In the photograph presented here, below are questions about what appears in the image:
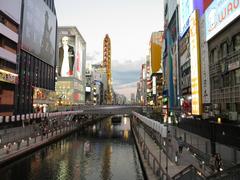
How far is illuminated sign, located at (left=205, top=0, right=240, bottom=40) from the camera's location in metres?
42.4

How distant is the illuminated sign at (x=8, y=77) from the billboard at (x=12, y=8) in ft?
46.2

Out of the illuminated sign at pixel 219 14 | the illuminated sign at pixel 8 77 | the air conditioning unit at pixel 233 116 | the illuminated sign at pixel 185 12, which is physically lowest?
the air conditioning unit at pixel 233 116

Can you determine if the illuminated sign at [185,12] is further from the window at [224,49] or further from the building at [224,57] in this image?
the window at [224,49]

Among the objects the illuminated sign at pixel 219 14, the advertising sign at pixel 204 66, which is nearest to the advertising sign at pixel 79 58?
the advertising sign at pixel 204 66

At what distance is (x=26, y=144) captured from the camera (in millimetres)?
40875

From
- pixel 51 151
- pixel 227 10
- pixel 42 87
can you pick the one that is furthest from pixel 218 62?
pixel 42 87

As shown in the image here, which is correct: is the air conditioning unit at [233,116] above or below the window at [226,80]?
below

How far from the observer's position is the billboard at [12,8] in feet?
193

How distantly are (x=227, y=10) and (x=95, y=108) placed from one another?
56.5 m

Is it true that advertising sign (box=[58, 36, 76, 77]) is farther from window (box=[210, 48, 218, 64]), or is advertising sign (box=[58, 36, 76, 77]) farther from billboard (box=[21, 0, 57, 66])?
window (box=[210, 48, 218, 64])

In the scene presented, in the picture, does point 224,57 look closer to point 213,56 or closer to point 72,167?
point 213,56

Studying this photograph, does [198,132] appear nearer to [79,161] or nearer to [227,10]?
[79,161]

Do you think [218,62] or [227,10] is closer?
[227,10]

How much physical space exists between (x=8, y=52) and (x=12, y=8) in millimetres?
11498
